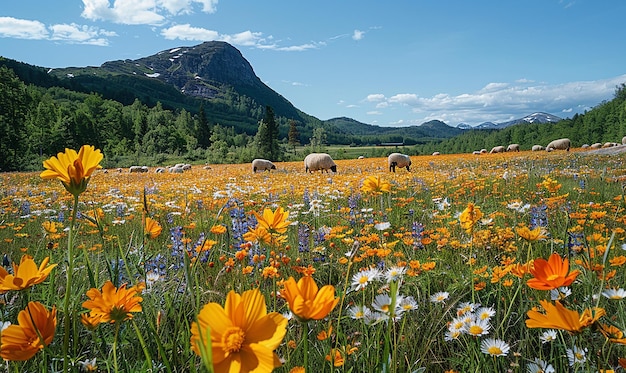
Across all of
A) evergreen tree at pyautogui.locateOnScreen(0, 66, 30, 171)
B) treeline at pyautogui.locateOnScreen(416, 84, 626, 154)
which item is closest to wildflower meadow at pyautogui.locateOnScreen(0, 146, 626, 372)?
evergreen tree at pyautogui.locateOnScreen(0, 66, 30, 171)

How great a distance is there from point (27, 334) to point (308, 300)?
2.21ft

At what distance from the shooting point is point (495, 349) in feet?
4.48

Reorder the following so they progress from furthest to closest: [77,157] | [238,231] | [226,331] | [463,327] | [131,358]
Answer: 1. [238,231]
2. [131,358]
3. [463,327]
4. [77,157]
5. [226,331]

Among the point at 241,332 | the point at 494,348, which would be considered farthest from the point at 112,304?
the point at 494,348

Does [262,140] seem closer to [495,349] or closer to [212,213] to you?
[212,213]

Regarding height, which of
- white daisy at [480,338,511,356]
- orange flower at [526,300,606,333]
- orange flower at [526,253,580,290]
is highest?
orange flower at [526,253,580,290]

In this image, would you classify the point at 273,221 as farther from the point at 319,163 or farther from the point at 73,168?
the point at 319,163

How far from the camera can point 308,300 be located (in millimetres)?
747

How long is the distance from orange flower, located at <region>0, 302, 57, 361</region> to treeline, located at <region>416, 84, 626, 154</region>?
6683 cm

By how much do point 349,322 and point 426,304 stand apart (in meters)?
0.54

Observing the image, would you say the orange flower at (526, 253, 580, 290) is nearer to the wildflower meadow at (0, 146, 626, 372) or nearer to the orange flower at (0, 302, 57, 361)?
the wildflower meadow at (0, 146, 626, 372)

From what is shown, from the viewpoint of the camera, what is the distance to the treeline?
5803 centimetres

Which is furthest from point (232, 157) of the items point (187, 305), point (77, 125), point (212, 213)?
point (187, 305)

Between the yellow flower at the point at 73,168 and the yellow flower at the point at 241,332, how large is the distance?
514 mm
